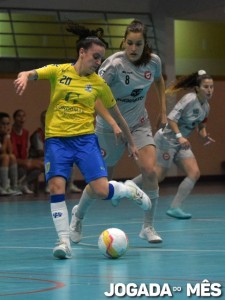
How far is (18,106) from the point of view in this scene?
2481cm

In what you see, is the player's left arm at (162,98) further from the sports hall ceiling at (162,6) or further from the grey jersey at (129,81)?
the sports hall ceiling at (162,6)

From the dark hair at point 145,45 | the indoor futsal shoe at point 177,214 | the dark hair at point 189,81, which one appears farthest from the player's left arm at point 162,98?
the indoor futsal shoe at point 177,214

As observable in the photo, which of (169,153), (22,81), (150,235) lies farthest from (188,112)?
(22,81)

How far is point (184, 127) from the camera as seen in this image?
15078 millimetres

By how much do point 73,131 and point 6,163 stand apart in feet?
37.0

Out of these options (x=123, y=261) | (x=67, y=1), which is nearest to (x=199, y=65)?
(x=67, y=1)

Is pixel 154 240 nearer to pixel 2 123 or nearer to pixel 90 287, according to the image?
pixel 90 287

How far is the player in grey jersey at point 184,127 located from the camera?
1466 centimetres

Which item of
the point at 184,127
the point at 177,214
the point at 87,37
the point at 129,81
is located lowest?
the point at 177,214

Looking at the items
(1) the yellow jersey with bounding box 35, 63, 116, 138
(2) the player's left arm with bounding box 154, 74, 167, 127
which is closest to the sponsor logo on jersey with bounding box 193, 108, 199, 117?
(2) the player's left arm with bounding box 154, 74, 167, 127

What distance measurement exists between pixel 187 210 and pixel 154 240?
5796 mm

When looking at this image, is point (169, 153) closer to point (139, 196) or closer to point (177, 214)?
point (177, 214)

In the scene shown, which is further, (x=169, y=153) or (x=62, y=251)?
(x=169, y=153)

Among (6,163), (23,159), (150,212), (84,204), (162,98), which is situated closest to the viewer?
(84,204)
